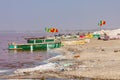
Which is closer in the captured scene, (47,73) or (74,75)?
(74,75)

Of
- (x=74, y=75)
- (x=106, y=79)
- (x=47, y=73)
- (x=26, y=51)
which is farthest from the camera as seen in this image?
(x=26, y=51)

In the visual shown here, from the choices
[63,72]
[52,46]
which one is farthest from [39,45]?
[63,72]

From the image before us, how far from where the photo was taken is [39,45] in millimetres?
62781

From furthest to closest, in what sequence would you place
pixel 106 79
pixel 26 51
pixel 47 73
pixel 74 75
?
1. pixel 26 51
2. pixel 47 73
3. pixel 74 75
4. pixel 106 79

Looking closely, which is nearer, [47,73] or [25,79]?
[25,79]

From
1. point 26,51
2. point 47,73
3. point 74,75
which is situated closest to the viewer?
point 74,75

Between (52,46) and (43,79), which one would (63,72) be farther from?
(52,46)

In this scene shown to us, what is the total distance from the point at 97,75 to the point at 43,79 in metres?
3.34

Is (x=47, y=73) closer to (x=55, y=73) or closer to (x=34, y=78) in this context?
(x=55, y=73)

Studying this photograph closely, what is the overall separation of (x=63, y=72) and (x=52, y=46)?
3812 cm

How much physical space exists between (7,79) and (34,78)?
5.55 feet

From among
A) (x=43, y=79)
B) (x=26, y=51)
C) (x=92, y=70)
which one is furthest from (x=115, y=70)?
(x=26, y=51)

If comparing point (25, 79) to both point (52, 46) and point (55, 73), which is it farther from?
point (52, 46)

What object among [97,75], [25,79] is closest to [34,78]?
[25,79]
